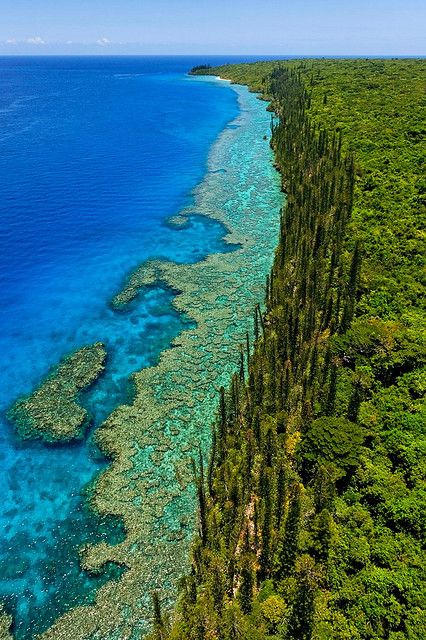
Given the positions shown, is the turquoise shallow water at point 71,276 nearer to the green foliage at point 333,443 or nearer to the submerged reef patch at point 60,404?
the submerged reef patch at point 60,404

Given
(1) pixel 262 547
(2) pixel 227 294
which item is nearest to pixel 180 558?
(1) pixel 262 547

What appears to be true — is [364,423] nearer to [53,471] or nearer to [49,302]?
[53,471]

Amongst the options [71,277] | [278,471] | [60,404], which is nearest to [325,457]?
[278,471]

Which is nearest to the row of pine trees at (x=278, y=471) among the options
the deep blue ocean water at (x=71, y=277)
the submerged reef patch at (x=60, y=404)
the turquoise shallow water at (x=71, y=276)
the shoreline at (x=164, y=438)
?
the shoreline at (x=164, y=438)

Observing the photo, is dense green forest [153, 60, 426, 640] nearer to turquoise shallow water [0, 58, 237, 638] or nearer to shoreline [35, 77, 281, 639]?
shoreline [35, 77, 281, 639]

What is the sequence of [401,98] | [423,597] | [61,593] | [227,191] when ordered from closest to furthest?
[423,597], [61,593], [227,191], [401,98]

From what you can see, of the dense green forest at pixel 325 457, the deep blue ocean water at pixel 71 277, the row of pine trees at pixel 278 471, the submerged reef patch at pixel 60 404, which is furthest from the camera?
the submerged reef patch at pixel 60 404

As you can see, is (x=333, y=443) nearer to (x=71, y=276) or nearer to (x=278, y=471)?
(x=278, y=471)
